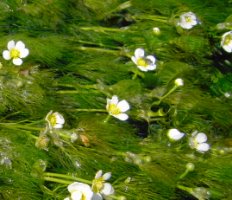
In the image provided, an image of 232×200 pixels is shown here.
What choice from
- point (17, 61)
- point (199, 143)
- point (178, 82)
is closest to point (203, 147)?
point (199, 143)

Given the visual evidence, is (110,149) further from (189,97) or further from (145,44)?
(145,44)

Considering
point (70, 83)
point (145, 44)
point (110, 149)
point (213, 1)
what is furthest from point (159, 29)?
point (110, 149)

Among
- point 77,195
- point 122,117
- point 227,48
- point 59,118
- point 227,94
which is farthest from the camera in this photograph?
point 227,48

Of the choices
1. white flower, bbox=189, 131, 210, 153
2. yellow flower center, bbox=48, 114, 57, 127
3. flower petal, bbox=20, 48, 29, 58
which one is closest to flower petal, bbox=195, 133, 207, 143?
white flower, bbox=189, 131, 210, 153

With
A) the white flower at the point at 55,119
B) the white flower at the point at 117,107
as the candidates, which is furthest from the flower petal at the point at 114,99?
the white flower at the point at 55,119

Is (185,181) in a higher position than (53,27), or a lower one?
lower

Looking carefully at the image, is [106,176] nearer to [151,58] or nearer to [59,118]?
[59,118]
